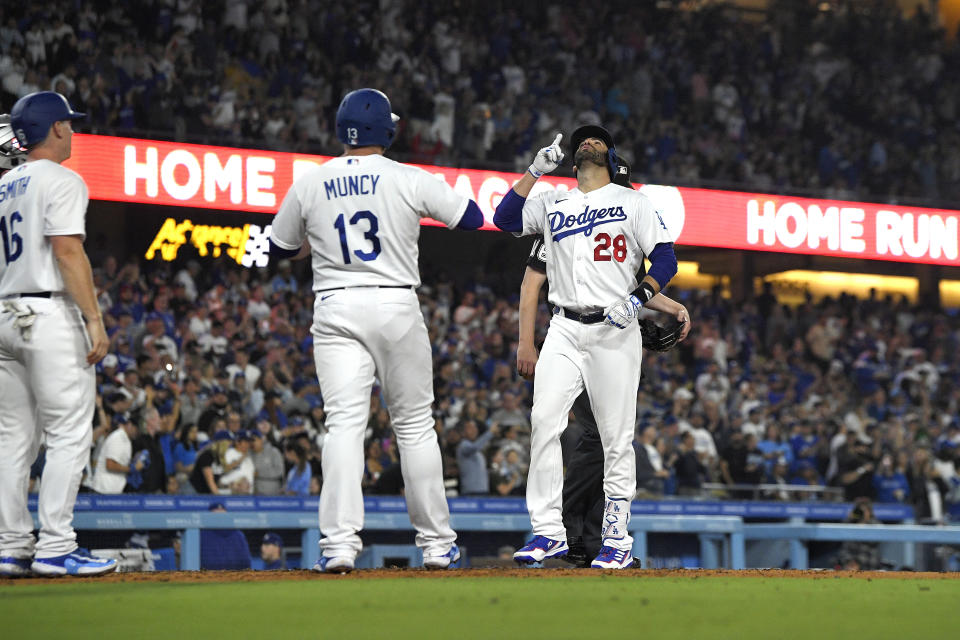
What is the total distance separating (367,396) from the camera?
5.38m

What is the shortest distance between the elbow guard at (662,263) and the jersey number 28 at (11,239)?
2.65 metres

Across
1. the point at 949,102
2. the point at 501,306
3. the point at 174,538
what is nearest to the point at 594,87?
the point at 501,306

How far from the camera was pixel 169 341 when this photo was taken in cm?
1391

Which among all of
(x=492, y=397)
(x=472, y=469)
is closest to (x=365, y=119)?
(x=472, y=469)

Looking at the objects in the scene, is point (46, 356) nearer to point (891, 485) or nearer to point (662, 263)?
point (662, 263)

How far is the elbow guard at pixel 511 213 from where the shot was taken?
5840 millimetres

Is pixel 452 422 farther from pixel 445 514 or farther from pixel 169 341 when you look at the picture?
pixel 445 514

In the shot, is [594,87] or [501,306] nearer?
[501,306]

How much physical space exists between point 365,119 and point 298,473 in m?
6.80

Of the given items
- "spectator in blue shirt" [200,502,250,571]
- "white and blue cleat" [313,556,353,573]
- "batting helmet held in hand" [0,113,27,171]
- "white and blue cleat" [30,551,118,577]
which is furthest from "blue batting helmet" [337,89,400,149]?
"spectator in blue shirt" [200,502,250,571]

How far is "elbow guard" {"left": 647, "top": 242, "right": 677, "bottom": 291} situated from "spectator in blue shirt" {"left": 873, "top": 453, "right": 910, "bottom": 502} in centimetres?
1009

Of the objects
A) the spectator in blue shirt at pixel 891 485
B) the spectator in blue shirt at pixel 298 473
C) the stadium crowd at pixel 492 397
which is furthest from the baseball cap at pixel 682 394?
the spectator in blue shirt at pixel 298 473

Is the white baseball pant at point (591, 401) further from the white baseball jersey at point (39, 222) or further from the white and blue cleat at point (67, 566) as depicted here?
the white baseball jersey at point (39, 222)

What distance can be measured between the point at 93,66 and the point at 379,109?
473 inches
